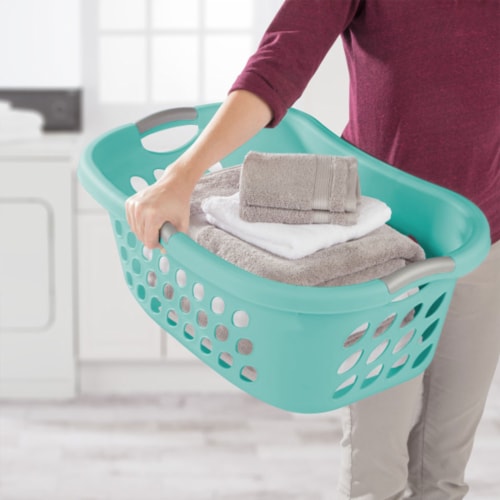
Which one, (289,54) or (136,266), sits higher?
(289,54)

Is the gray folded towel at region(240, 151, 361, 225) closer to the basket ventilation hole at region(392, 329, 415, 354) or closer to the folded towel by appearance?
the folded towel

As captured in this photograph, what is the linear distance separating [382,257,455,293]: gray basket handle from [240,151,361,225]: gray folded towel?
16cm

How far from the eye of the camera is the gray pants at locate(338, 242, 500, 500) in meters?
1.49

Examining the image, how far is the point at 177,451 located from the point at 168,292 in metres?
1.46

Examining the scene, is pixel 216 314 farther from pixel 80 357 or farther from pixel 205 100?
pixel 205 100

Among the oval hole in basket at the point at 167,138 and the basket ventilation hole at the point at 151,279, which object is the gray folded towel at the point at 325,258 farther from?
the oval hole in basket at the point at 167,138

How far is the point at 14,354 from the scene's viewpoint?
298 cm

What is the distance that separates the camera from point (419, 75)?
1337mm

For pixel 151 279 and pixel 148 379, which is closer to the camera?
pixel 151 279

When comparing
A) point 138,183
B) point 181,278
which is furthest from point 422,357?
point 138,183

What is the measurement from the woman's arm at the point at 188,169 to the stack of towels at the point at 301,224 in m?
0.06

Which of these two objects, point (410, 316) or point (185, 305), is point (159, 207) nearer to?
point (185, 305)

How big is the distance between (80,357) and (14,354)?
8.6 inches

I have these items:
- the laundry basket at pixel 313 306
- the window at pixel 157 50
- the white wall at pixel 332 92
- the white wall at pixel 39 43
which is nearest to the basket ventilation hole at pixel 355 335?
the laundry basket at pixel 313 306
